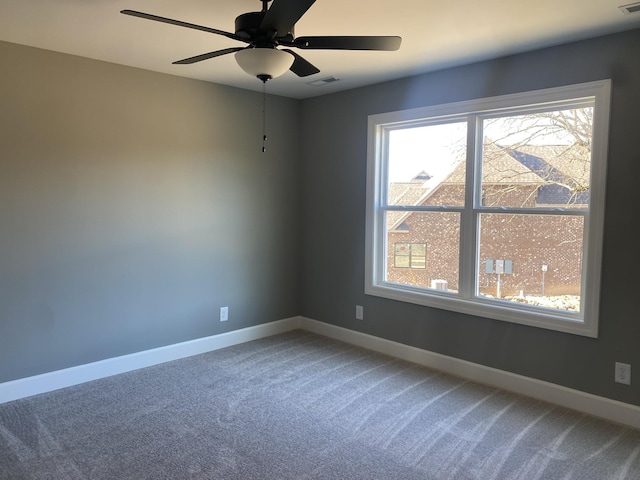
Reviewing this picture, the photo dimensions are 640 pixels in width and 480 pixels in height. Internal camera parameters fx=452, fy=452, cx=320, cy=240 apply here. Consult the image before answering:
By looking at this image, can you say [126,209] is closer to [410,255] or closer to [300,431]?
[300,431]

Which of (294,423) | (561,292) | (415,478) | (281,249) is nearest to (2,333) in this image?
(294,423)

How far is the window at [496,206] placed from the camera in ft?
9.95

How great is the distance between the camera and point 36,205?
319 cm

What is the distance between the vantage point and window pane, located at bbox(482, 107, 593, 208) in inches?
120

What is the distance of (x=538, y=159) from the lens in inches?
128

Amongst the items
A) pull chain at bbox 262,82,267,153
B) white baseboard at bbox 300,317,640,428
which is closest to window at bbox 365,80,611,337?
white baseboard at bbox 300,317,640,428

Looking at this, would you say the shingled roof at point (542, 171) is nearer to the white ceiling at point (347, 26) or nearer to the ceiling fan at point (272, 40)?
the white ceiling at point (347, 26)

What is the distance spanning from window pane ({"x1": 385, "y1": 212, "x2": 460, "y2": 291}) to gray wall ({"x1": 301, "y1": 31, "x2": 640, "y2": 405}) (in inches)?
10.1

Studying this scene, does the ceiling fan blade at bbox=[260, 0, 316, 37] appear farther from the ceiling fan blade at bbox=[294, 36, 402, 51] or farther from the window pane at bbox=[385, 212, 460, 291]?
the window pane at bbox=[385, 212, 460, 291]

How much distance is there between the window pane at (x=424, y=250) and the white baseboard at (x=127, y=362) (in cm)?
144

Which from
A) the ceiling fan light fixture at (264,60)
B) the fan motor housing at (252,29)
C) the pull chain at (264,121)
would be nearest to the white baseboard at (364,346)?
the pull chain at (264,121)

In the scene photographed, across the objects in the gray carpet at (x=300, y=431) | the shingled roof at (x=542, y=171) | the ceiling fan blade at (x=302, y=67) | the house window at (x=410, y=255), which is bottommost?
the gray carpet at (x=300, y=431)

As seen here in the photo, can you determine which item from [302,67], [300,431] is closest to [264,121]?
[302,67]

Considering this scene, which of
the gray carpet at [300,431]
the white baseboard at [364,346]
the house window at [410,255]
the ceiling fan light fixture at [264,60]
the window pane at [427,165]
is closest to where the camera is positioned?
the ceiling fan light fixture at [264,60]
